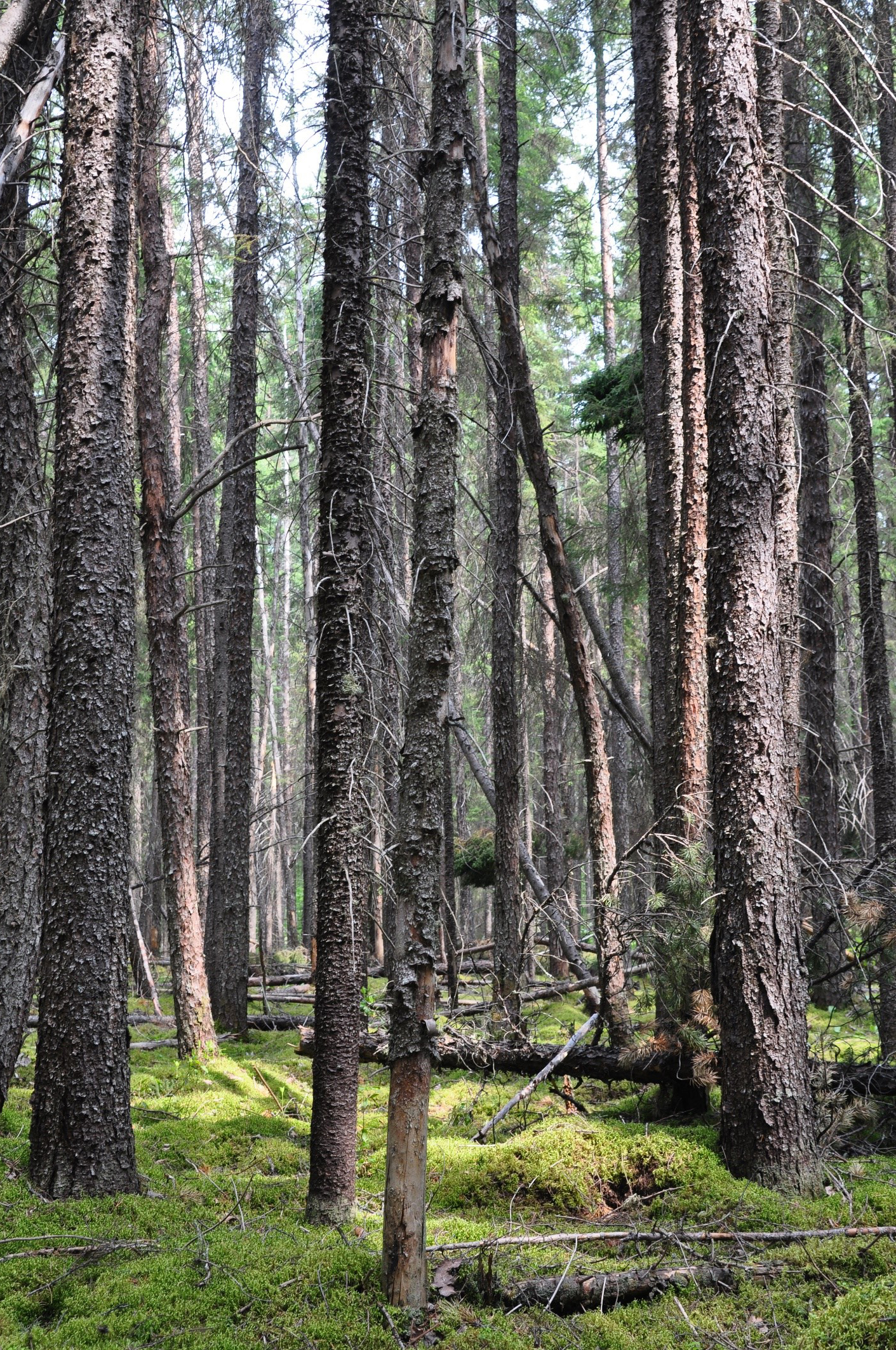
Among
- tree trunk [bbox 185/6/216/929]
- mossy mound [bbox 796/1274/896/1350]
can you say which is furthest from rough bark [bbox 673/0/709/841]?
tree trunk [bbox 185/6/216/929]

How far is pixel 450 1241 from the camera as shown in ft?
15.3

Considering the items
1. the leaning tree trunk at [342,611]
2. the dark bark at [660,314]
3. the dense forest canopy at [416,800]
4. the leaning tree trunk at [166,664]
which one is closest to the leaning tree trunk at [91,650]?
the dense forest canopy at [416,800]

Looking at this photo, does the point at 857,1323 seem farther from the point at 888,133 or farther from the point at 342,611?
the point at 888,133

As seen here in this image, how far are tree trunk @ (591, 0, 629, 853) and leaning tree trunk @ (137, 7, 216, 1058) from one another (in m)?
8.08

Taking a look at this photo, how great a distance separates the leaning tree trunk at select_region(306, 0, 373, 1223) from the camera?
191 inches

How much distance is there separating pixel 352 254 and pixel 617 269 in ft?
61.7

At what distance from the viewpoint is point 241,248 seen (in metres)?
8.70

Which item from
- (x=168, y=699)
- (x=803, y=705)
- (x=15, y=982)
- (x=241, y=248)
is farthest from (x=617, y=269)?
(x=15, y=982)

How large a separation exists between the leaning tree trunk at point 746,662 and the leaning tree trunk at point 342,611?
2.11 metres

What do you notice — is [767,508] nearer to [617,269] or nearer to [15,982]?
[15,982]

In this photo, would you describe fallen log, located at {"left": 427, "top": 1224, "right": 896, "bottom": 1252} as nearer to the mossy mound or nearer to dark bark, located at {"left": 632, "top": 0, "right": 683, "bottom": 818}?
the mossy mound

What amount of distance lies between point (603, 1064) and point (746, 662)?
3.32 m

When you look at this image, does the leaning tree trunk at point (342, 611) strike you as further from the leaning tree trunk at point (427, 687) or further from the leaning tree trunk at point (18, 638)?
the leaning tree trunk at point (18, 638)

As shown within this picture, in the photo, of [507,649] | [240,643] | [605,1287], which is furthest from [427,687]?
[240,643]
